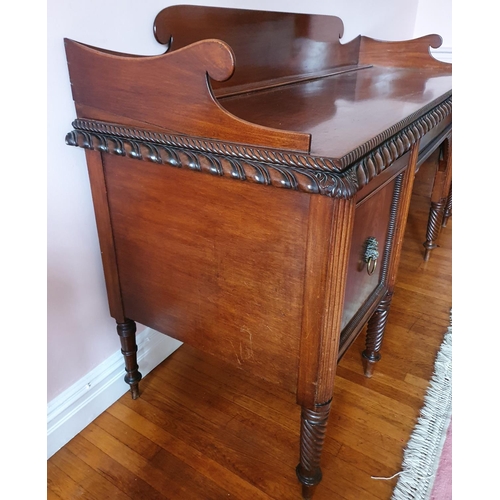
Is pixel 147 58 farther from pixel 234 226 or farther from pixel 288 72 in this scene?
pixel 288 72

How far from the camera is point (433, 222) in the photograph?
1.86m

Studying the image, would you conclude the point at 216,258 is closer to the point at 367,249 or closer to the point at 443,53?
the point at 367,249

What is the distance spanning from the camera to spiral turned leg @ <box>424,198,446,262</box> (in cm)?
182

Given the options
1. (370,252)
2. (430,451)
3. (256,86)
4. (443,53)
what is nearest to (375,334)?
(430,451)

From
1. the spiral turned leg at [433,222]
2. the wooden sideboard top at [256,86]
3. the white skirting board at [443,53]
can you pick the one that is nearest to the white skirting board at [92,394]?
the wooden sideboard top at [256,86]

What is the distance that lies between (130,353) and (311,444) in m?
0.50

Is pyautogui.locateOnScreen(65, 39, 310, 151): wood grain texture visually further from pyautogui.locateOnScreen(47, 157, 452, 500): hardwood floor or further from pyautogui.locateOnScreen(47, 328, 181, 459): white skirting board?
pyautogui.locateOnScreen(47, 157, 452, 500): hardwood floor

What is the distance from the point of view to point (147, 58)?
2.31 feet

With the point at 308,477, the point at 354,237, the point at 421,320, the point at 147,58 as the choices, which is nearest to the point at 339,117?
the point at 354,237

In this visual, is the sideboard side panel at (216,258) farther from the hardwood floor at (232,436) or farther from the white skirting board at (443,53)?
the white skirting board at (443,53)

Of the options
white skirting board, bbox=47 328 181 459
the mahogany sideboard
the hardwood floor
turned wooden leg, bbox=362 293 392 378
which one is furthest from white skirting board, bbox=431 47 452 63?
white skirting board, bbox=47 328 181 459

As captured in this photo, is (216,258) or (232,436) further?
(232,436)
